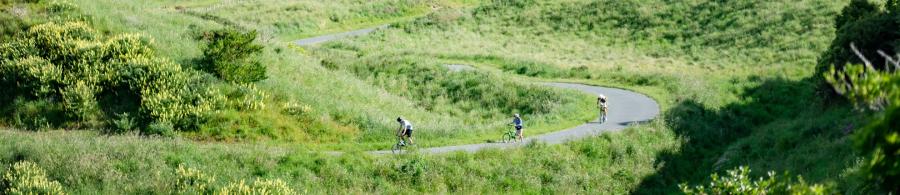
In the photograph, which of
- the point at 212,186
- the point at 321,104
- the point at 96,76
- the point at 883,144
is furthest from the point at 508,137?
the point at 883,144

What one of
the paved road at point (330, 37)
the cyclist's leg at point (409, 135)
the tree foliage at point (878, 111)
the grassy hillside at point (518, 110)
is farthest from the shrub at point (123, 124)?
the paved road at point (330, 37)

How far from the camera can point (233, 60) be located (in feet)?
90.8

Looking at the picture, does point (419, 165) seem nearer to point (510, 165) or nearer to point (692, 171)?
point (510, 165)

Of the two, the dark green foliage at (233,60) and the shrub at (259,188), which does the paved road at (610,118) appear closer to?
the shrub at (259,188)

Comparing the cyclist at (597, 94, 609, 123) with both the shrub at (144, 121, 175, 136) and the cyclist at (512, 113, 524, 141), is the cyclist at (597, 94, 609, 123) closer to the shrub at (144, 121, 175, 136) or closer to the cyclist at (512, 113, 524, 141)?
the cyclist at (512, 113, 524, 141)

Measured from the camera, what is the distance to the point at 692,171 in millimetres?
25781

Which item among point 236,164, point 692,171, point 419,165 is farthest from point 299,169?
point 692,171

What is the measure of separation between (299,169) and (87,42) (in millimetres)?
12179

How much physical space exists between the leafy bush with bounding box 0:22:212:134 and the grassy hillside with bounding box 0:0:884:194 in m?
1.58

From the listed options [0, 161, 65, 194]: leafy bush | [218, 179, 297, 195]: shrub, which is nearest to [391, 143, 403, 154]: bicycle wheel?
[218, 179, 297, 195]: shrub

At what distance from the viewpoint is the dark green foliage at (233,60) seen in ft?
87.8

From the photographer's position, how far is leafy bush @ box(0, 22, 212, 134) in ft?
79.9

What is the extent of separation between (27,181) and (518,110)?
74.1 ft

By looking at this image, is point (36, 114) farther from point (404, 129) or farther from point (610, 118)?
point (610, 118)
